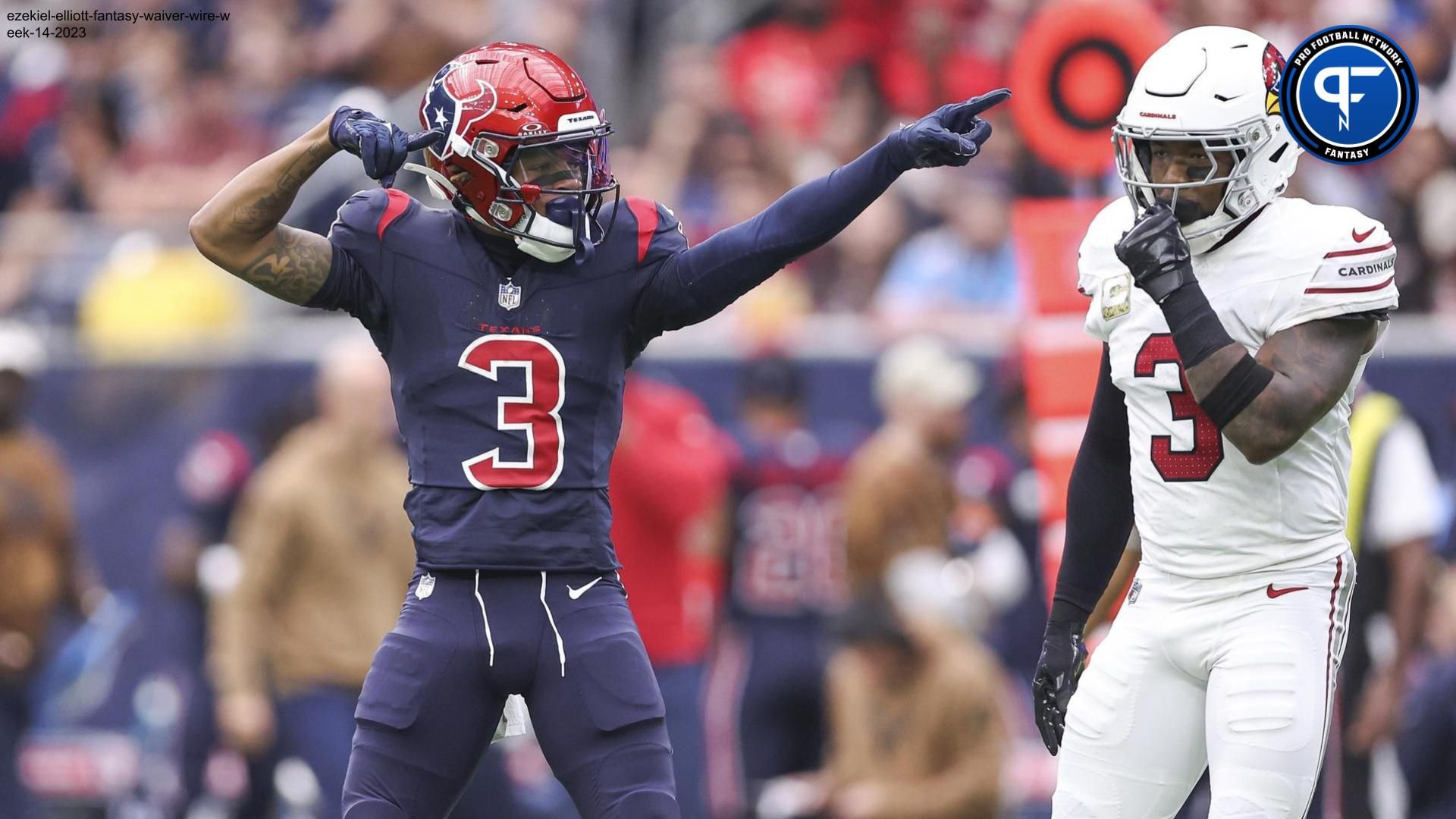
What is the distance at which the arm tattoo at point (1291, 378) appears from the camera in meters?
4.23

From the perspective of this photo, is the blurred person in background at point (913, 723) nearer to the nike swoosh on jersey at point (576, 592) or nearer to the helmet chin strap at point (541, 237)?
the nike swoosh on jersey at point (576, 592)

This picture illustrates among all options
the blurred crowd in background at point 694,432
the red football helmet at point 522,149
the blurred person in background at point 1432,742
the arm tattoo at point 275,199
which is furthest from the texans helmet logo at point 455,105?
the blurred person in background at point 1432,742

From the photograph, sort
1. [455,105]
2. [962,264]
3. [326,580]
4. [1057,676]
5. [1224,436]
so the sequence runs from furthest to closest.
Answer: [962,264]
[326,580]
[1057,676]
[455,105]
[1224,436]

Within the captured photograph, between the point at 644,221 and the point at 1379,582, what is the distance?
3734 mm

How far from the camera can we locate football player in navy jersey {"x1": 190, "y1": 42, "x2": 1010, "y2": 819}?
446 cm

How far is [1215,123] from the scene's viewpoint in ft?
14.6

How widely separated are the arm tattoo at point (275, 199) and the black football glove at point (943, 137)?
1248mm

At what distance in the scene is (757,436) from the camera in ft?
29.7

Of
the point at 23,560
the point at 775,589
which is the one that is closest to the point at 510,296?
the point at 775,589

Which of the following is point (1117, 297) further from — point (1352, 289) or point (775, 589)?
point (775, 589)

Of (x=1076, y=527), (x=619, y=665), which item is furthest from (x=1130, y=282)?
(x=619, y=665)

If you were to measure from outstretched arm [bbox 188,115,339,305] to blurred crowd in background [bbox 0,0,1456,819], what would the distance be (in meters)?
1.35

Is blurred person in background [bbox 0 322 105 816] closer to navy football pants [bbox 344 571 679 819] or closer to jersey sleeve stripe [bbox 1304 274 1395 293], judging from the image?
navy football pants [bbox 344 571 679 819]

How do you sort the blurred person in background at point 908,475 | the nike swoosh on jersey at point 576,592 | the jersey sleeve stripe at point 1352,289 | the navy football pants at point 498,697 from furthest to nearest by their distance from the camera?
the blurred person in background at point 908,475, the nike swoosh on jersey at point 576,592, the navy football pants at point 498,697, the jersey sleeve stripe at point 1352,289
